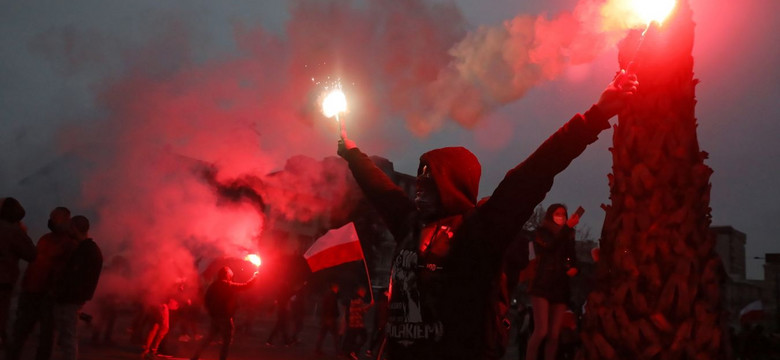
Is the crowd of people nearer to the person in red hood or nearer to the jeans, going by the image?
the jeans

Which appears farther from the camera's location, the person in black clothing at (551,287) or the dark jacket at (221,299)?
the dark jacket at (221,299)

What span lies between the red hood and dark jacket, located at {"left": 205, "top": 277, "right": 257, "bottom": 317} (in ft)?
24.1

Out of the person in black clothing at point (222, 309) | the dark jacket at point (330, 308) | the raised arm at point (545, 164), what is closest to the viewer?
the raised arm at point (545, 164)

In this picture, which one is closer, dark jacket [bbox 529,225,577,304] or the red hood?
the red hood

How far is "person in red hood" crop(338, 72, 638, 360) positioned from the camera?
7.76ft

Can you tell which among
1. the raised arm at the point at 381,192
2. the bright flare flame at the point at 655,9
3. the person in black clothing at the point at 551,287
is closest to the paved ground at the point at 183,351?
the person in black clothing at the point at 551,287

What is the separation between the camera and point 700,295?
11.2 feet

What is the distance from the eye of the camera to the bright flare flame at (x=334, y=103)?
173 inches

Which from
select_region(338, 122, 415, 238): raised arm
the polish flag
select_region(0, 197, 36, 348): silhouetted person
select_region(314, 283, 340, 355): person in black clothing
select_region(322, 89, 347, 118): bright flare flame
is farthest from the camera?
select_region(314, 283, 340, 355): person in black clothing

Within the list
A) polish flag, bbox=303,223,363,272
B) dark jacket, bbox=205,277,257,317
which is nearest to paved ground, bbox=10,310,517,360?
dark jacket, bbox=205,277,257,317

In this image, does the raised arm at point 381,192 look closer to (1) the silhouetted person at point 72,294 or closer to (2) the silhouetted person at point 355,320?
(1) the silhouetted person at point 72,294

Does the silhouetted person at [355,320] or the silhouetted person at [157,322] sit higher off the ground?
the silhouetted person at [355,320]

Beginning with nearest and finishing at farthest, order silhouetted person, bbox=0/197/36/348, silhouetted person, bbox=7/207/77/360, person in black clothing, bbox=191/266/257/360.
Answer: silhouetted person, bbox=7/207/77/360 < silhouetted person, bbox=0/197/36/348 < person in black clothing, bbox=191/266/257/360

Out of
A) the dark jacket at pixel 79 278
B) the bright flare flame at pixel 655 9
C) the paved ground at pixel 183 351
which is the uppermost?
the bright flare flame at pixel 655 9
